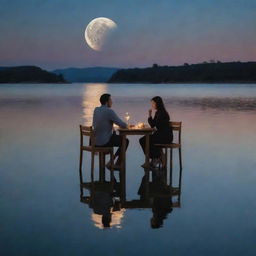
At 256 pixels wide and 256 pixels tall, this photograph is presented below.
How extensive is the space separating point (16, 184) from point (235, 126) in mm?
10468

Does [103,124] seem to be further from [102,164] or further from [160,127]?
[160,127]

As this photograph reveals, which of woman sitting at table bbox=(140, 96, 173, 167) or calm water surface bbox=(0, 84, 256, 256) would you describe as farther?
woman sitting at table bbox=(140, 96, 173, 167)

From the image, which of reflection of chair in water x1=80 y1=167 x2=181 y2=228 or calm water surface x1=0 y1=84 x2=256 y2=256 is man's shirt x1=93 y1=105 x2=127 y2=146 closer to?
calm water surface x1=0 y1=84 x2=256 y2=256

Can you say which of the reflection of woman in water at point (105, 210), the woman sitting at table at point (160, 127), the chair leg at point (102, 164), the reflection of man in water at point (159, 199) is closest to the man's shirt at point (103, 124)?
the chair leg at point (102, 164)

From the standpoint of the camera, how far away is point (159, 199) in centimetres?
712

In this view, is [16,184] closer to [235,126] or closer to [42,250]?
[42,250]

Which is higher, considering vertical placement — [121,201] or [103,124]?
[103,124]

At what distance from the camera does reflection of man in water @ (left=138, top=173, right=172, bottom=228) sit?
19.8 ft

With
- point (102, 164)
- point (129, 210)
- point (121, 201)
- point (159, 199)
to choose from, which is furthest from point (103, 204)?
point (102, 164)

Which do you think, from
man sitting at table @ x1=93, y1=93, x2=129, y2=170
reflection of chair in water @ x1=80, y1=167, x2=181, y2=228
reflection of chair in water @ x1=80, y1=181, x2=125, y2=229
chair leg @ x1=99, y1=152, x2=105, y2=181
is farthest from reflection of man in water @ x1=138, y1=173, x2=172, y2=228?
man sitting at table @ x1=93, y1=93, x2=129, y2=170

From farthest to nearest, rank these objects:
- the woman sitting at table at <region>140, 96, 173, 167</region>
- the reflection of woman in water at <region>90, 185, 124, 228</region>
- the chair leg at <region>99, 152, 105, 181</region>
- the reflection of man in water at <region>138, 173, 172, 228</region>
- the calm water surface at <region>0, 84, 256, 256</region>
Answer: the woman sitting at table at <region>140, 96, 173, 167</region>
the chair leg at <region>99, 152, 105, 181</region>
the reflection of man in water at <region>138, 173, 172, 228</region>
the reflection of woman in water at <region>90, 185, 124, 228</region>
the calm water surface at <region>0, 84, 256, 256</region>

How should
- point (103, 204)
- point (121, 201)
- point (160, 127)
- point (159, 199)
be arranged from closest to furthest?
point (103, 204) → point (121, 201) → point (159, 199) → point (160, 127)

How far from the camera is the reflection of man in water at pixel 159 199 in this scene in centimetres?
605

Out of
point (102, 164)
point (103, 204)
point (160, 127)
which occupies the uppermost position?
point (160, 127)
